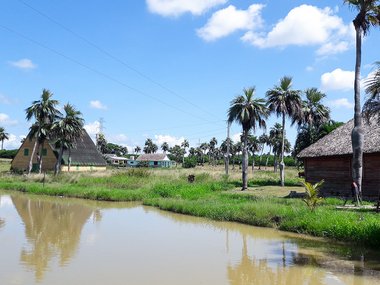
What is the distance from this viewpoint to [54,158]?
60.6 metres

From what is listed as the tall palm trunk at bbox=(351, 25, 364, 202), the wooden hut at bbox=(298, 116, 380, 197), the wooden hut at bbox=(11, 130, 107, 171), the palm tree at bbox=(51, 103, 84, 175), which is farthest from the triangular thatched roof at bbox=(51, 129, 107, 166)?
the tall palm trunk at bbox=(351, 25, 364, 202)

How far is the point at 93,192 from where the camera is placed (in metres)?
33.5

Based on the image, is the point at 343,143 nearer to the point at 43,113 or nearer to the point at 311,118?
the point at 311,118

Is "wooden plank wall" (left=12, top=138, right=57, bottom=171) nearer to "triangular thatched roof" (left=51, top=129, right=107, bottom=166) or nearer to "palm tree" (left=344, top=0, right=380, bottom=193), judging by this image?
"triangular thatched roof" (left=51, top=129, right=107, bottom=166)

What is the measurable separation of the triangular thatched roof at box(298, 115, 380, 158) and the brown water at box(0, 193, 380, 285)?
1200 centimetres

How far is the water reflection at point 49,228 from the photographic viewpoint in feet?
41.4

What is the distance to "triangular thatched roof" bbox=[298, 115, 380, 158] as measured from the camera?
1060 inches

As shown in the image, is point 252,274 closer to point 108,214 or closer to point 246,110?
point 108,214

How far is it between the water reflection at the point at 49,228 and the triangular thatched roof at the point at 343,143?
16589 millimetres

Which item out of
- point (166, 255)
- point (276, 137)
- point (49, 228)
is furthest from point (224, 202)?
point (276, 137)

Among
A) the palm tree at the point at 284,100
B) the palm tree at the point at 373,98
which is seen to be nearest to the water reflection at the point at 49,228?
the palm tree at the point at 373,98

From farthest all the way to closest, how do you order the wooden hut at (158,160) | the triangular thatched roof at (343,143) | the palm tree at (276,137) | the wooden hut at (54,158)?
the wooden hut at (158,160) → the palm tree at (276,137) → the wooden hut at (54,158) → the triangular thatched roof at (343,143)

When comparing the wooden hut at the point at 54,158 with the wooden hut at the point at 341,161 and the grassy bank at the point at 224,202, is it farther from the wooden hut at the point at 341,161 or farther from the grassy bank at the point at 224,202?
the wooden hut at the point at 341,161

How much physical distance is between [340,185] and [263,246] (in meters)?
16.5
